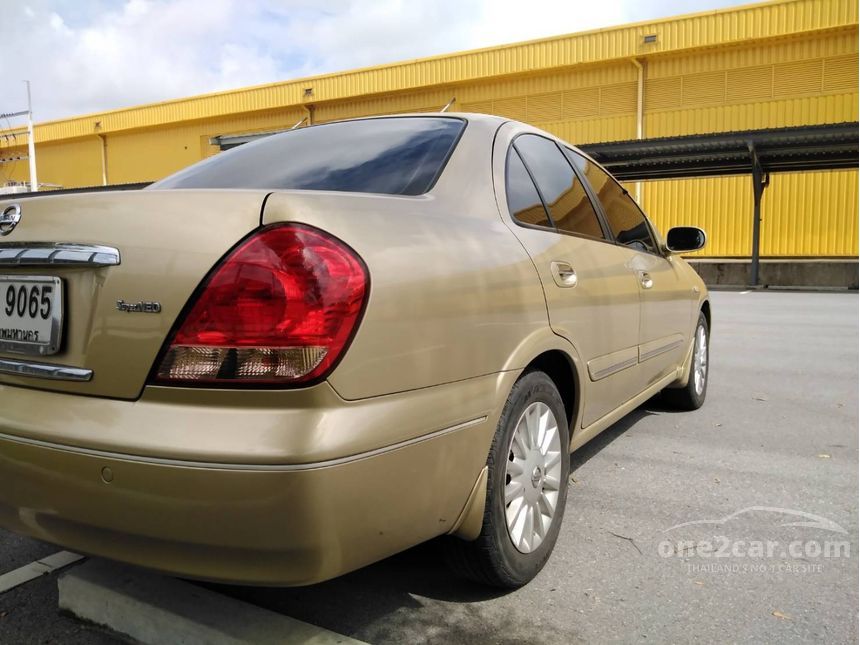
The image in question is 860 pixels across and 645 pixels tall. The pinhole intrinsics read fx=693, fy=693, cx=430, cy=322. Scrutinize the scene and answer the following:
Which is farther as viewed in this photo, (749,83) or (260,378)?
(749,83)

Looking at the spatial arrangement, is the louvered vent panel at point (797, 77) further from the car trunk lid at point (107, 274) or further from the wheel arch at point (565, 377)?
the car trunk lid at point (107, 274)

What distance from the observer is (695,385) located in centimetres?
461

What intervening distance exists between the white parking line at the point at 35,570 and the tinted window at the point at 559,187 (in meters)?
2.10

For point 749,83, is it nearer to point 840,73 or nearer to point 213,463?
point 840,73

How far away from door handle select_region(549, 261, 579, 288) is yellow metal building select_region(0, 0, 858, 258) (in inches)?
823

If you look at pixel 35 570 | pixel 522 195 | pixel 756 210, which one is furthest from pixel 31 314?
pixel 756 210

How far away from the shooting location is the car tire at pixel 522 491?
79.0 inches

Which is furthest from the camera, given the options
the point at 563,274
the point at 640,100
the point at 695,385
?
the point at 640,100

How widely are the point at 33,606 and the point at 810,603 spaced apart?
2381 millimetres

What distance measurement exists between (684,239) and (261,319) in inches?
131

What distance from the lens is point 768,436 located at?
4.03 metres

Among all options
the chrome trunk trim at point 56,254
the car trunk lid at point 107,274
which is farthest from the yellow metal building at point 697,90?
the chrome trunk trim at point 56,254

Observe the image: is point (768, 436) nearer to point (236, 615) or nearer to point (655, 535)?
point (655, 535)

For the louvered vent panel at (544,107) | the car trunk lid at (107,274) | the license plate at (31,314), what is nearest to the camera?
the car trunk lid at (107,274)
